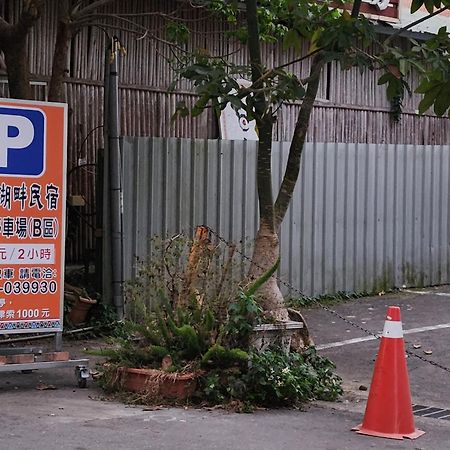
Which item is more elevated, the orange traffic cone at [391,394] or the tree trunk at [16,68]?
the tree trunk at [16,68]

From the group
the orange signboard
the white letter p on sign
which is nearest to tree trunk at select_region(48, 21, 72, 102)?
the orange signboard

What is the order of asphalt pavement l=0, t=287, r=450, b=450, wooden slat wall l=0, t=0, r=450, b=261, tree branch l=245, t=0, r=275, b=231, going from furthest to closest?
1. wooden slat wall l=0, t=0, r=450, b=261
2. tree branch l=245, t=0, r=275, b=231
3. asphalt pavement l=0, t=287, r=450, b=450

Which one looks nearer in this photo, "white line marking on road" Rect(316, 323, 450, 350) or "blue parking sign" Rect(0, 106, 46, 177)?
"blue parking sign" Rect(0, 106, 46, 177)

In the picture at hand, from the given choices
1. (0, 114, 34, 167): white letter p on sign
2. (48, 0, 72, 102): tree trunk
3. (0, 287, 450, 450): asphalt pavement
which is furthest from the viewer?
(48, 0, 72, 102): tree trunk

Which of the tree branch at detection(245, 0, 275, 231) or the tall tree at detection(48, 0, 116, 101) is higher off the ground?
the tall tree at detection(48, 0, 116, 101)

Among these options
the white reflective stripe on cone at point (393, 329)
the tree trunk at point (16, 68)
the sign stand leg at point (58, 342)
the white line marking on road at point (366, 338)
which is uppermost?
the tree trunk at point (16, 68)

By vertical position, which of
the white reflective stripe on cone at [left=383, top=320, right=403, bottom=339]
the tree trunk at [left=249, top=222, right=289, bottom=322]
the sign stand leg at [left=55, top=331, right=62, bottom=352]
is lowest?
the sign stand leg at [left=55, top=331, right=62, bottom=352]

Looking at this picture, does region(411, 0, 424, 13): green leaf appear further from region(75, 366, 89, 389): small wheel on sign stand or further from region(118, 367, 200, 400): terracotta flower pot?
region(75, 366, 89, 389): small wheel on sign stand

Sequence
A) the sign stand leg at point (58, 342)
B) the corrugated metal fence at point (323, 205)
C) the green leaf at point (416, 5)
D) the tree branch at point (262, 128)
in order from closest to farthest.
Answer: the green leaf at point (416, 5) → the sign stand leg at point (58, 342) → the tree branch at point (262, 128) → the corrugated metal fence at point (323, 205)

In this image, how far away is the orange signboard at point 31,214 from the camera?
333 inches

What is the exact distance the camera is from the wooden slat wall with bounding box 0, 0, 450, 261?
12719 millimetres

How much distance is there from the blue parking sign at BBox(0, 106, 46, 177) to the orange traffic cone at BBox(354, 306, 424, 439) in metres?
3.43

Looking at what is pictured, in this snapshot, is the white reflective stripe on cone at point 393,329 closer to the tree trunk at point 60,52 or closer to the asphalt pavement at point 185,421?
the asphalt pavement at point 185,421

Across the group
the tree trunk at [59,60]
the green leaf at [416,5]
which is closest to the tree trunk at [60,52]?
the tree trunk at [59,60]
